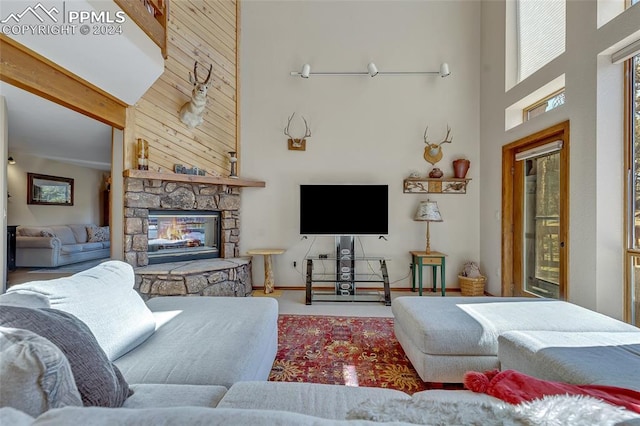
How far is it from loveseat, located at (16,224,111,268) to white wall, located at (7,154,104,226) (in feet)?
1.34

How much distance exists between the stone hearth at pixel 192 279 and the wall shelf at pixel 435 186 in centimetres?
260

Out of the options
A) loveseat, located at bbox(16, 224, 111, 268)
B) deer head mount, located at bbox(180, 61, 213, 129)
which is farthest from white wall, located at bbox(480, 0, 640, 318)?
loveseat, located at bbox(16, 224, 111, 268)

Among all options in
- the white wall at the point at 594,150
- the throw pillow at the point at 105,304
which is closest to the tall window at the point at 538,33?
the white wall at the point at 594,150

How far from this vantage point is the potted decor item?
162 inches

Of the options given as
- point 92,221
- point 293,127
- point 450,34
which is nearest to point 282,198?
point 293,127

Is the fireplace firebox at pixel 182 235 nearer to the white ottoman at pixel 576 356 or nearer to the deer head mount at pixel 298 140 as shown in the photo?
the deer head mount at pixel 298 140

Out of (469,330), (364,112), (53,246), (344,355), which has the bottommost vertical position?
(344,355)

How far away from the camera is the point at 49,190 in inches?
243

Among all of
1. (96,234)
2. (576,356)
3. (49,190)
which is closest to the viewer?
(576,356)

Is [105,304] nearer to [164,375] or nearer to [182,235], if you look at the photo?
[164,375]

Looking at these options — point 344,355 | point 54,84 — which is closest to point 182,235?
point 54,84

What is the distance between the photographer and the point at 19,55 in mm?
2318

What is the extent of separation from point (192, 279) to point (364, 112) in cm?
327

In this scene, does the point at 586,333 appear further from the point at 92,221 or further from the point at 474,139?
the point at 92,221
